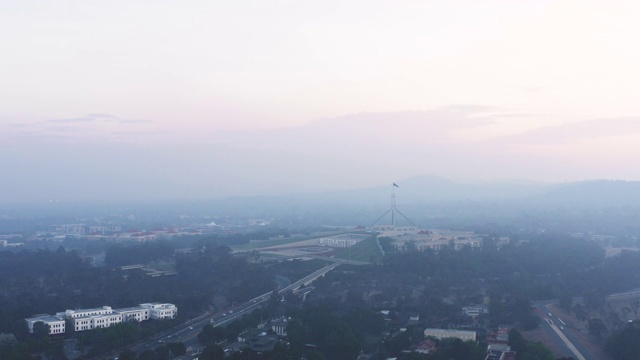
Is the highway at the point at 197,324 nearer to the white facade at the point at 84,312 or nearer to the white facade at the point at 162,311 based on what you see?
the white facade at the point at 162,311

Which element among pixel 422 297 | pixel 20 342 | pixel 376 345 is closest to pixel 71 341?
pixel 20 342

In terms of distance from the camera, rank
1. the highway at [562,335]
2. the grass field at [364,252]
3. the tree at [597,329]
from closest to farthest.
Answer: the highway at [562,335] → the tree at [597,329] → the grass field at [364,252]

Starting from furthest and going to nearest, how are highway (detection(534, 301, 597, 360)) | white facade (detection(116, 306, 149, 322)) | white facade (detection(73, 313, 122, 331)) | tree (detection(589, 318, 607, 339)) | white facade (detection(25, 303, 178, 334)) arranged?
1. white facade (detection(116, 306, 149, 322))
2. white facade (detection(73, 313, 122, 331))
3. white facade (detection(25, 303, 178, 334))
4. tree (detection(589, 318, 607, 339))
5. highway (detection(534, 301, 597, 360))

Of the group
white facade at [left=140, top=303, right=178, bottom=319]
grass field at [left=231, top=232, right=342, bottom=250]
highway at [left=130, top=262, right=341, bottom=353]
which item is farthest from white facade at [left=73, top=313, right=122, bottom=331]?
grass field at [left=231, top=232, right=342, bottom=250]

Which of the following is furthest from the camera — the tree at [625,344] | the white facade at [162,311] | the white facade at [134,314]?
the white facade at [162,311]

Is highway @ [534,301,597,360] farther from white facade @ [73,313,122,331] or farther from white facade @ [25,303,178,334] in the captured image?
white facade @ [73,313,122,331]

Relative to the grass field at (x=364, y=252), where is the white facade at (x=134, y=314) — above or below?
below

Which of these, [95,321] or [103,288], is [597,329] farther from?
[103,288]

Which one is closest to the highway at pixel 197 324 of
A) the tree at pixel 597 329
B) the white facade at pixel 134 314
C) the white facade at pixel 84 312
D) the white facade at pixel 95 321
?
the white facade at pixel 134 314

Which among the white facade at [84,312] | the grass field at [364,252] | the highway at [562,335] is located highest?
the grass field at [364,252]
